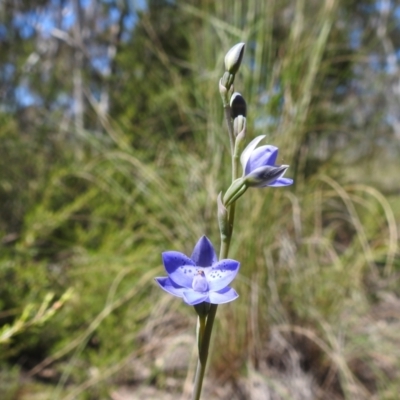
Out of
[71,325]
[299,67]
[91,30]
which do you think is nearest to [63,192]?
[71,325]

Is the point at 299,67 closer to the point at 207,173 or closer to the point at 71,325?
the point at 207,173

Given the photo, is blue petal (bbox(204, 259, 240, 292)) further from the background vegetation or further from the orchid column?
the background vegetation

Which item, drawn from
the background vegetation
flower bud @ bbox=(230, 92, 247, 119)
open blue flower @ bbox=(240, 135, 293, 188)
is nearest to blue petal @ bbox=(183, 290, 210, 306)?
open blue flower @ bbox=(240, 135, 293, 188)

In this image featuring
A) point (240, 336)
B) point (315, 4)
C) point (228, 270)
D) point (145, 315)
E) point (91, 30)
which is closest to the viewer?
point (228, 270)

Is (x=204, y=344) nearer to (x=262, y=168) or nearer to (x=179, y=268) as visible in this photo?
(x=179, y=268)

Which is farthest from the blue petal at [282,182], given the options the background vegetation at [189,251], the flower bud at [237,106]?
the background vegetation at [189,251]

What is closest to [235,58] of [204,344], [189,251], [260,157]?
[260,157]

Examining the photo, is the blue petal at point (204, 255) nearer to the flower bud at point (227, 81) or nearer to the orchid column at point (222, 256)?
the orchid column at point (222, 256)
